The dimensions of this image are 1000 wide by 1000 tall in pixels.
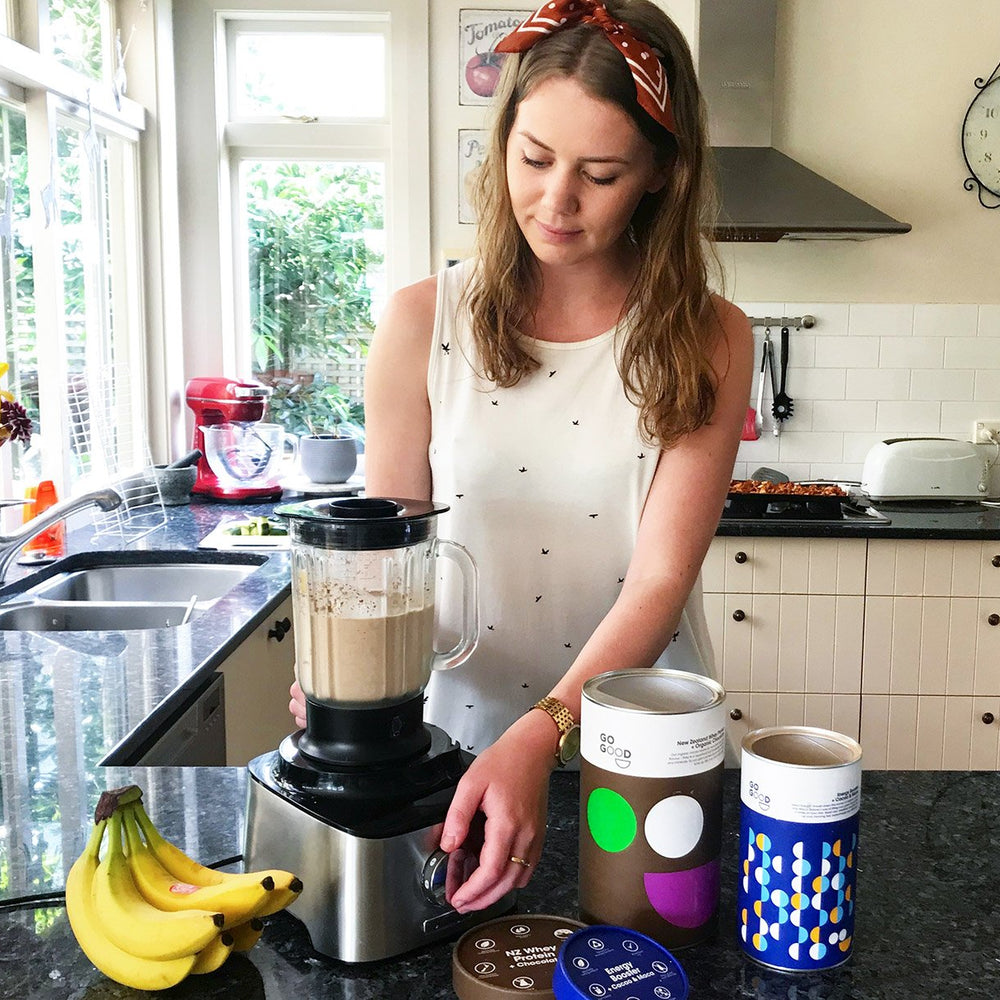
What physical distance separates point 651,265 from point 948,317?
245cm

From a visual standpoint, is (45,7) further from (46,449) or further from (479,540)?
(479,540)

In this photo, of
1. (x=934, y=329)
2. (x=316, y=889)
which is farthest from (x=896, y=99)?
(x=316, y=889)

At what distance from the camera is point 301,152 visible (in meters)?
3.56

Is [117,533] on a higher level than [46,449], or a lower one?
lower

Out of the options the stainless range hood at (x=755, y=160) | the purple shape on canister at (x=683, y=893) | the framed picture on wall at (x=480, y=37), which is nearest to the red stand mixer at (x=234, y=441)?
the framed picture on wall at (x=480, y=37)

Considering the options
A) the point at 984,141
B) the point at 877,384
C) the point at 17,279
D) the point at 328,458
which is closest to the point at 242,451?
the point at 328,458

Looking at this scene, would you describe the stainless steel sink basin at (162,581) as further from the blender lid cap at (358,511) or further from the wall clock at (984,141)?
the wall clock at (984,141)

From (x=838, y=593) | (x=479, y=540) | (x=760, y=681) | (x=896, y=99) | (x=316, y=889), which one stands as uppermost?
(x=896, y=99)

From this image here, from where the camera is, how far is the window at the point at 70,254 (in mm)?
2605

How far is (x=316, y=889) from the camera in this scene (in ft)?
2.70

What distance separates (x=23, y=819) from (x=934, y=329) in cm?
309

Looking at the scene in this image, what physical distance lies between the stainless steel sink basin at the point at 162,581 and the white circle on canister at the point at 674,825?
1.84m

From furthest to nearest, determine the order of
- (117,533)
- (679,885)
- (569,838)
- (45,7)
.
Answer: (117,533)
(45,7)
(569,838)
(679,885)

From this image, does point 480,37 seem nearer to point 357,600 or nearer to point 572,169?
point 572,169
